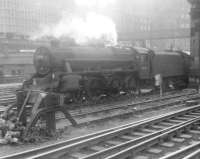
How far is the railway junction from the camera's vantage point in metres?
6.51

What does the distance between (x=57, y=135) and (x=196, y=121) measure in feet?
13.0

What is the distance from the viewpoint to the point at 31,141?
7.12 meters

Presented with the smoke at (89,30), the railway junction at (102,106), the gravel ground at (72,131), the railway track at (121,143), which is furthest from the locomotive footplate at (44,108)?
the smoke at (89,30)

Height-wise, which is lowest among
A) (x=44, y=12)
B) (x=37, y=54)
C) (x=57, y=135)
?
(x=57, y=135)

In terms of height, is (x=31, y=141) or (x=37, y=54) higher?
(x=37, y=54)

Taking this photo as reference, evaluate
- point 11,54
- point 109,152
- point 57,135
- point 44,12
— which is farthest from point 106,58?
point 44,12

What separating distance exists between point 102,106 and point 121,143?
626 centimetres

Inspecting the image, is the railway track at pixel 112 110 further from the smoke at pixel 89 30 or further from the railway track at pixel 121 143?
the smoke at pixel 89 30

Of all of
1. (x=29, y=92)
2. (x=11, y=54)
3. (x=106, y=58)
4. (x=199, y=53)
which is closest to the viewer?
(x=29, y=92)

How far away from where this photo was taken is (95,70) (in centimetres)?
1442

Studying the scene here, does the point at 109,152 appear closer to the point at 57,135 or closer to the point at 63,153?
the point at 63,153

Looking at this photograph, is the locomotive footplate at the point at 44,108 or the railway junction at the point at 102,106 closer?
the railway junction at the point at 102,106

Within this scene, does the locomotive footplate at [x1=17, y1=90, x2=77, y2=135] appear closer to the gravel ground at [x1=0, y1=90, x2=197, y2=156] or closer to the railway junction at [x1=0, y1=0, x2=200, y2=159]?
the railway junction at [x1=0, y1=0, x2=200, y2=159]

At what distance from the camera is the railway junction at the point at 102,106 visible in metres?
6.51
